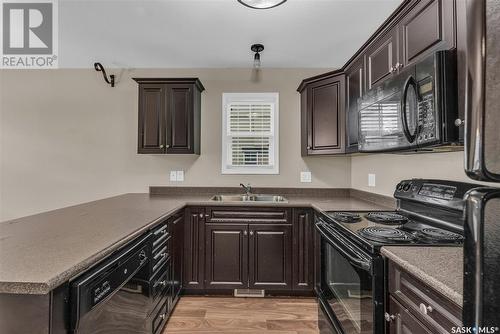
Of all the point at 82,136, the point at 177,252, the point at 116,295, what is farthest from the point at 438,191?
the point at 82,136

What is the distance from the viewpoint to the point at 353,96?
228 centimetres

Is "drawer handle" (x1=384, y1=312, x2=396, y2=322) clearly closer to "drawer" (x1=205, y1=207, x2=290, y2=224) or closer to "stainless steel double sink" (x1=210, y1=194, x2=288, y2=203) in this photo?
"drawer" (x1=205, y1=207, x2=290, y2=224)

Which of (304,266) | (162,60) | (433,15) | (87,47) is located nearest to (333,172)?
(304,266)

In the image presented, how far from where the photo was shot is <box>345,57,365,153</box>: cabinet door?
2115mm

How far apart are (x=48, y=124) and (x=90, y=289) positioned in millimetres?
3099

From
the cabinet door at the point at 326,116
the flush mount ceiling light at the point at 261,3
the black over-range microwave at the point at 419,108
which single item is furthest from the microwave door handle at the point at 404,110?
the cabinet door at the point at 326,116

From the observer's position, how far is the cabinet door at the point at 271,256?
98.3 inches

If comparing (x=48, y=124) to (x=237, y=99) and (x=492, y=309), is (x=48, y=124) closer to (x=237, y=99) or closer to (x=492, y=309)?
(x=237, y=99)

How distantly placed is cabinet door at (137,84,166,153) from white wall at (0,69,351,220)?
0.41 meters

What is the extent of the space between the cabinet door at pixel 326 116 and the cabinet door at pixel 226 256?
112 centimetres

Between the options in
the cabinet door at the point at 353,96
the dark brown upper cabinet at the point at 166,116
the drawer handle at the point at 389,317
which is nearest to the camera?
the drawer handle at the point at 389,317

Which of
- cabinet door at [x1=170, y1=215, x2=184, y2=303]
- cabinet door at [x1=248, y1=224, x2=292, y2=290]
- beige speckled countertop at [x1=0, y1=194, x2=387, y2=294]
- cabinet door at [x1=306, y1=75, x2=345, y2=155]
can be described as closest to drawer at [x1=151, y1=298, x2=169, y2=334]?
cabinet door at [x1=170, y1=215, x2=184, y2=303]

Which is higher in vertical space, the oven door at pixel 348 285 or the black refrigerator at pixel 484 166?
the black refrigerator at pixel 484 166

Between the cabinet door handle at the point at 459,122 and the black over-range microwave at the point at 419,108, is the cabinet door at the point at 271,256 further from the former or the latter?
the cabinet door handle at the point at 459,122
